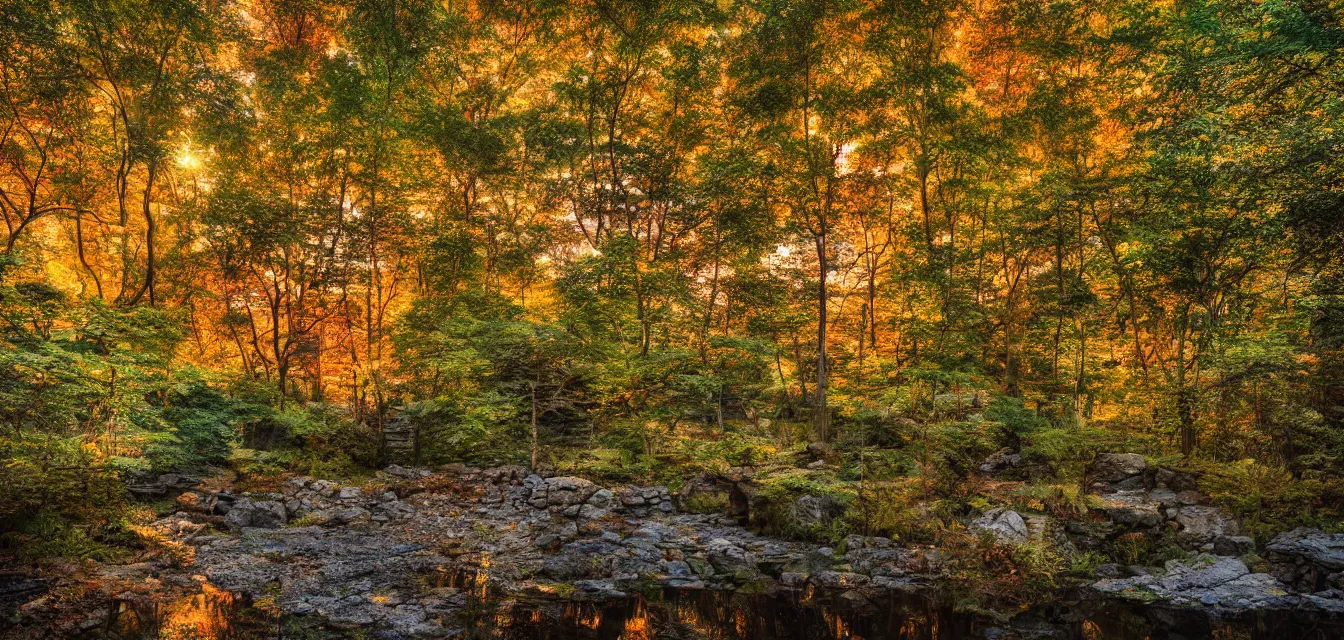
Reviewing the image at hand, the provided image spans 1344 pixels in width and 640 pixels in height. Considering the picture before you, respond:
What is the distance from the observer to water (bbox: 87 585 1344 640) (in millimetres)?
5949

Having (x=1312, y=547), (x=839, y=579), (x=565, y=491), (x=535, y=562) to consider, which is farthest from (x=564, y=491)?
(x=1312, y=547)

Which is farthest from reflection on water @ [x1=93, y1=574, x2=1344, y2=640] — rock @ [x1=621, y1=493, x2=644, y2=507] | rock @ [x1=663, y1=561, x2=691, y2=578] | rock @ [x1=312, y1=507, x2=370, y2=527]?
rock @ [x1=621, y1=493, x2=644, y2=507]

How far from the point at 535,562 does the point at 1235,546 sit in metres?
11.0

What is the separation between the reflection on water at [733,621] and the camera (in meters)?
5.96

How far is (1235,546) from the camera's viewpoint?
8734mm

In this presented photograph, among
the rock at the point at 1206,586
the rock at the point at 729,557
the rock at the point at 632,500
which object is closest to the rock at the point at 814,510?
the rock at the point at 729,557

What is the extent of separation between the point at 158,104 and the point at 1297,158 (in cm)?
2243

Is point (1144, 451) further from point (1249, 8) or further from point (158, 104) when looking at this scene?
point (158, 104)

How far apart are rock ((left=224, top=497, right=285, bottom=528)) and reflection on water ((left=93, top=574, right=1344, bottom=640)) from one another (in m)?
3.67

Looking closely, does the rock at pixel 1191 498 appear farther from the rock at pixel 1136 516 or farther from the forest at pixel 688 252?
the rock at pixel 1136 516

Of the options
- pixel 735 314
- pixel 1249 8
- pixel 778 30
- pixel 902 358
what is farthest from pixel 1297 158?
pixel 735 314

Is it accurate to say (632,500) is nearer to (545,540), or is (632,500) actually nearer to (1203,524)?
(545,540)

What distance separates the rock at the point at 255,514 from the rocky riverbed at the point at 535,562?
0.03 meters

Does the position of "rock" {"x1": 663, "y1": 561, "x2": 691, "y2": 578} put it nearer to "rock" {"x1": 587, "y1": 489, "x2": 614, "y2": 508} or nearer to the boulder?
"rock" {"x1": 587, "y1": 489, "x2": 614, "y2": 508}
